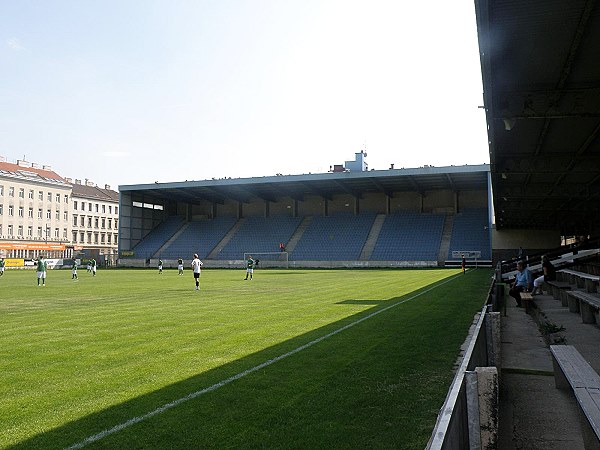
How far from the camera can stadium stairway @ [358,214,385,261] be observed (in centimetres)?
5753

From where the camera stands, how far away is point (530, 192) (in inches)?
1018

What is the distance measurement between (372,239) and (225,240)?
65.5 feet

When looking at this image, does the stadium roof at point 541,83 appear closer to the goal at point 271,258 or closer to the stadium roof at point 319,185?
the stadium roof at point 319,185

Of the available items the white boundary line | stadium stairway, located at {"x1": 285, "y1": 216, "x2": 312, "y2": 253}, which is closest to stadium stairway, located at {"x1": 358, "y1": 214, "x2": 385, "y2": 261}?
stadium stairway, located at {"x1": 285, "y1": 216, "x2": 312, "y2": 253}

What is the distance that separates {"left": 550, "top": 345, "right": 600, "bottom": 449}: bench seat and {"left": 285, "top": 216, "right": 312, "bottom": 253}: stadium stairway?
5627cm

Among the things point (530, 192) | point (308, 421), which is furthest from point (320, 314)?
point (530, 192)

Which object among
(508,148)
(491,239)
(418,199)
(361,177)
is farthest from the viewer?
(418,199)

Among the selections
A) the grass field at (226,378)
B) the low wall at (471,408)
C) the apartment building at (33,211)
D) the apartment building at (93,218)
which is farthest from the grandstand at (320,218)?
the low wall at (471,408)

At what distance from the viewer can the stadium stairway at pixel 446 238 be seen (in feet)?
176

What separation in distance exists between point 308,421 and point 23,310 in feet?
42.9

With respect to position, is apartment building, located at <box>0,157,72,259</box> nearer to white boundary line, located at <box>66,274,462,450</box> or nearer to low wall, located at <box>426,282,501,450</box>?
white boundary line, located at <box>66,274,462,450</box>

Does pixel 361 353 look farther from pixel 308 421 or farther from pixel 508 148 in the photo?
pixel 508 148

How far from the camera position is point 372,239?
60.3 m

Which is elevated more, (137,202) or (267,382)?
(137,202)
